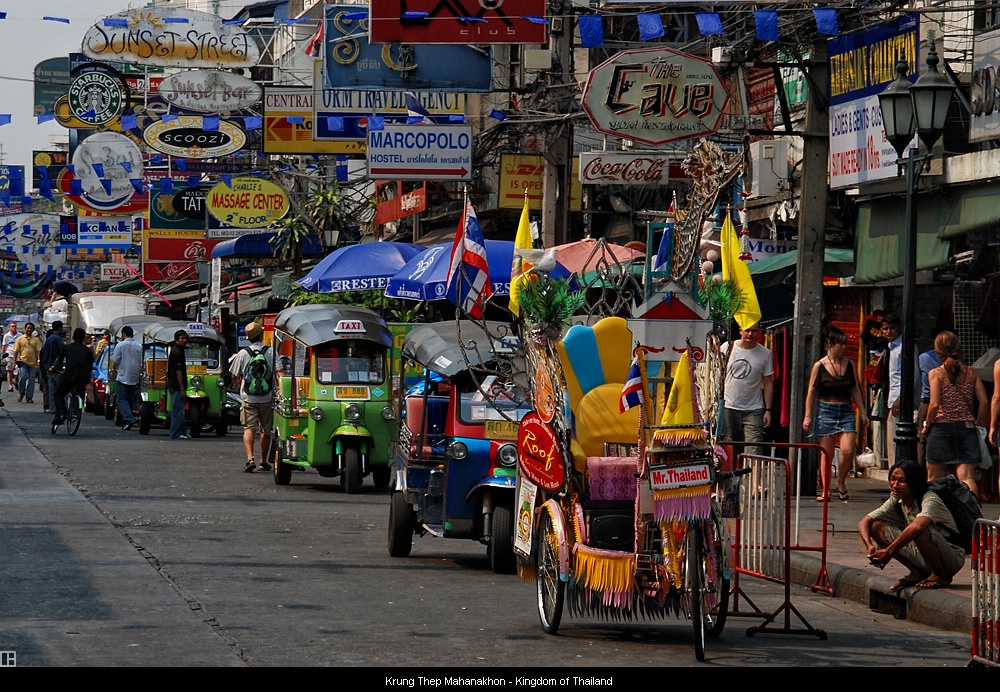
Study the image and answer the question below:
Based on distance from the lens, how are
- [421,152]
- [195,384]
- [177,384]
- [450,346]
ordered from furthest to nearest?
1. [195,384]
2. [177,384]
3. [421,152]
4. [450,346]

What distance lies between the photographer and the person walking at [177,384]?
27141mm

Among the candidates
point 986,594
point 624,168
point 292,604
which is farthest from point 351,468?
point 986,594

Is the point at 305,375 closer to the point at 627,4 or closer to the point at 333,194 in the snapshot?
the point at 627,4

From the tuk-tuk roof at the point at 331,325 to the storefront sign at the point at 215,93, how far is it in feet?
24.7

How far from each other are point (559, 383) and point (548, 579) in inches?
46.4

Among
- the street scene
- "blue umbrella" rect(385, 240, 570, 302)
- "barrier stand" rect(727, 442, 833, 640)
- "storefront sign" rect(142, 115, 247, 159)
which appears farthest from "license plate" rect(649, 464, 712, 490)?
"storefront sign" rect(142, 115, 247, 159)

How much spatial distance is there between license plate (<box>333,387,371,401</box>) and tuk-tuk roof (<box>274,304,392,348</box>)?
0.64m

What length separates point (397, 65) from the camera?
23.3m

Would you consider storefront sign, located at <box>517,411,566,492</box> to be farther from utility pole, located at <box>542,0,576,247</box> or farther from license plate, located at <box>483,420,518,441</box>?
utility pole, located at <box>542,0,576,247</box>

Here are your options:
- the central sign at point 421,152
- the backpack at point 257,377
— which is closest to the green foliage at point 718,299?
the backpack at point 257,377

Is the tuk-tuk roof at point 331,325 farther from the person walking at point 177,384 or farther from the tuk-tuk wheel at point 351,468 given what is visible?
the person walking at point 177,384

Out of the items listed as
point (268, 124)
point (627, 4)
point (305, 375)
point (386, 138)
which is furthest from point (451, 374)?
point (268, 124)

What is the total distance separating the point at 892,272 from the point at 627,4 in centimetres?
467

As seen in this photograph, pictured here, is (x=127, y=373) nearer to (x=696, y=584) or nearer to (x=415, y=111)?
(x=415, y=111)
